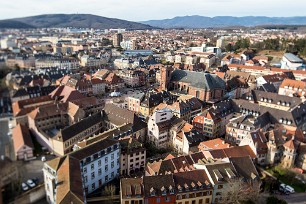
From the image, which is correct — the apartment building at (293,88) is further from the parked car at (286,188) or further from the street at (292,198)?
the street at (292,198)

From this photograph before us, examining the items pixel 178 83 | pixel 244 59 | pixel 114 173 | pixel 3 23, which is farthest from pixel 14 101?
pixel 244 59

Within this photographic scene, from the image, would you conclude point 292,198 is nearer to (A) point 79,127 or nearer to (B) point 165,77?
(A) point 79,127

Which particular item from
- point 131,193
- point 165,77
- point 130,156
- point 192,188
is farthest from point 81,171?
point 165,77

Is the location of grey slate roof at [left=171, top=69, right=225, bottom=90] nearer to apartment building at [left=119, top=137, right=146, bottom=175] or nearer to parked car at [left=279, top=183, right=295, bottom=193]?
apartment building at [left=119, top=137, right=146, bottom=175]

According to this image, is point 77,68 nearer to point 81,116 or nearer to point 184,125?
point 81,116

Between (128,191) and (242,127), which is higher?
(242,127)

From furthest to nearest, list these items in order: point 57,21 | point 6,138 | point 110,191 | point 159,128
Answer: point 159,128
point 110,191
point 57,21
point 6,138
